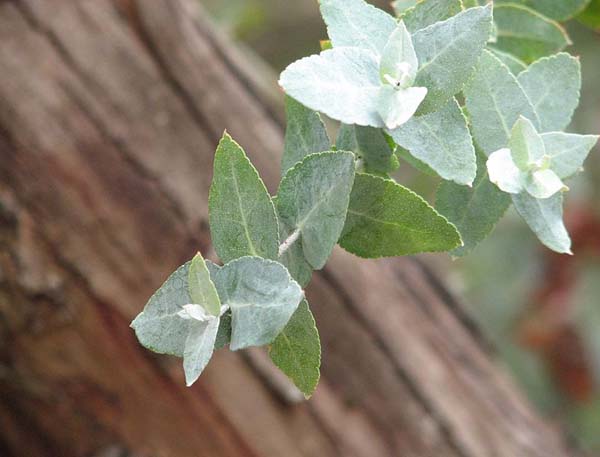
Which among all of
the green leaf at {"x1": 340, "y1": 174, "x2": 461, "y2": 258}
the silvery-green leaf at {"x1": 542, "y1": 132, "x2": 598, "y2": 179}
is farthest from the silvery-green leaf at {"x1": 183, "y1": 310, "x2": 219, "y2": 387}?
the silvery-green leaf at {"x1": 542, "y1": 132, "x2": 598, "y2": 179}

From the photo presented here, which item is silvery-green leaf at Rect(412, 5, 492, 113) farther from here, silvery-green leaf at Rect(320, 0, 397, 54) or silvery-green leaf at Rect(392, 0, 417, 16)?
silvery-green leaf at Rect(392, 0, 417, 16)

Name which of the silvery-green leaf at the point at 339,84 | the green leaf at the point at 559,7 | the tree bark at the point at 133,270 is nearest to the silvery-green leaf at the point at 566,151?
the silvery-green leaf at the point at 339,84

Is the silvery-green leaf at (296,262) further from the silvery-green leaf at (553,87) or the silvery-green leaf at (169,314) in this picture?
the silvery-green leaf at (553,87)

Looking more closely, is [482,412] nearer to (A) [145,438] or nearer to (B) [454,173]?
(A) [145,438]

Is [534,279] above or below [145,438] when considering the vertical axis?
below

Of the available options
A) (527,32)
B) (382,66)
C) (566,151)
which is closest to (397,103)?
(382,66)

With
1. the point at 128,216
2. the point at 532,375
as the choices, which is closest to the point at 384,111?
the point at 128,216

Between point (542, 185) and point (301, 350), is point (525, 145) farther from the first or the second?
point (301, 350)
